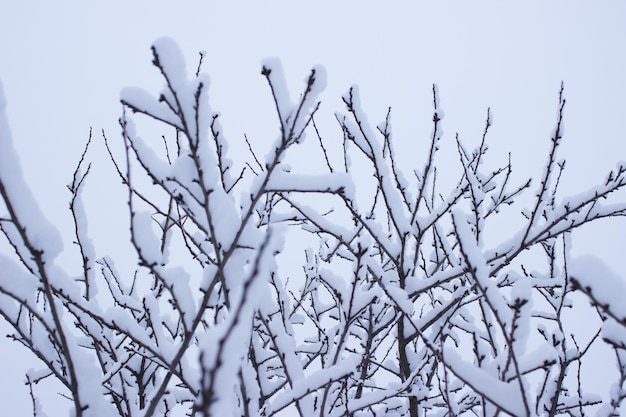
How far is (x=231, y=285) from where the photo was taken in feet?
4.16

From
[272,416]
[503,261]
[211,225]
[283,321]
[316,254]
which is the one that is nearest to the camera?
[211,225]

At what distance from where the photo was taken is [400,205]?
8.41ft

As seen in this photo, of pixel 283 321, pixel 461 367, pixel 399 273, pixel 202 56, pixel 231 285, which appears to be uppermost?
pixel 202 56

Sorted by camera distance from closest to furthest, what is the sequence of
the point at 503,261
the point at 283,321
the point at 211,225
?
1. the point at 211,225
2. the point at 283,321
3. the point at 503,261

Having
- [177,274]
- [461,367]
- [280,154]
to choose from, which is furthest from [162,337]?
[461,367]

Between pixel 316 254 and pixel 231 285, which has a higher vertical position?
pixel 316 254

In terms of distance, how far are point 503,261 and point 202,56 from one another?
7.05ft

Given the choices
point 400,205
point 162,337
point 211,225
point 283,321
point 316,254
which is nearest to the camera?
point 211,225

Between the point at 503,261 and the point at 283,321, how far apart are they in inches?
49.3

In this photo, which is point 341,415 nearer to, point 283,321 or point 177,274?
point 283,321

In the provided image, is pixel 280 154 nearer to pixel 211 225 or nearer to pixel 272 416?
pixel 211 225

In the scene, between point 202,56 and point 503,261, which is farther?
point 202,56

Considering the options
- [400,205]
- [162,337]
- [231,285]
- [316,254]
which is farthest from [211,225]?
[316,254]

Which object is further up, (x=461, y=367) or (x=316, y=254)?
(x=316, y=254)
